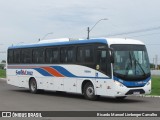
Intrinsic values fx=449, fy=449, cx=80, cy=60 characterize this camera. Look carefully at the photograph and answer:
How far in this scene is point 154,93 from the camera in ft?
88.0

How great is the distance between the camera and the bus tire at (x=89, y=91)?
2165 cm

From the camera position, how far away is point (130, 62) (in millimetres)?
20797

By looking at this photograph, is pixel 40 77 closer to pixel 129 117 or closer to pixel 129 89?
pixel 129 89

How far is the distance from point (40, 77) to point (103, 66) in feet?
22.6

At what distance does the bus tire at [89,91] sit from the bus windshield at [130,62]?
6.20 ft

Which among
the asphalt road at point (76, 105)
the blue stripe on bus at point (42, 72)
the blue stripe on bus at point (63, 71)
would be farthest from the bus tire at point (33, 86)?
the asphalt road at point (76, 105)

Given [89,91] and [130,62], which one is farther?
[89,91]

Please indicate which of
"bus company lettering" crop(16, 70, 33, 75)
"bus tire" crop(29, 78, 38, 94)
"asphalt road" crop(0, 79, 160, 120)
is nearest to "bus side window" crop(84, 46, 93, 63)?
"asphalt road" crop(0, 79, 160, 120)

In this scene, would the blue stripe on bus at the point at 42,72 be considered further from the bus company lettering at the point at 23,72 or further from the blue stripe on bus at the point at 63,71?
the blue stripe on bus at the point at 63,71

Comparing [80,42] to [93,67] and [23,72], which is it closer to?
[93,67]

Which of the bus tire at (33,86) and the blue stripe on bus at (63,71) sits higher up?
the blue stripe on bus at (63,71)

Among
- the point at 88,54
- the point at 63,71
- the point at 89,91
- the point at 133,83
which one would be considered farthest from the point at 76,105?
the point at 63,71

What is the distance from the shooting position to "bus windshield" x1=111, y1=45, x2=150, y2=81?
20.5 metres

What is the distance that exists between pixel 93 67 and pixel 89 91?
1251mm
